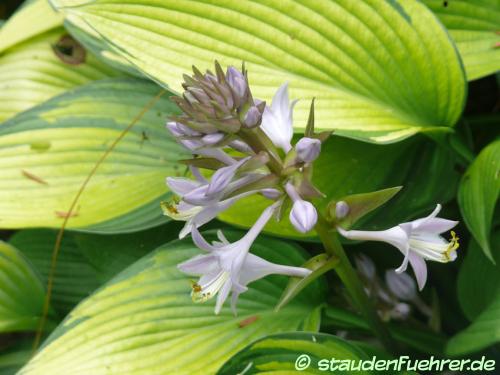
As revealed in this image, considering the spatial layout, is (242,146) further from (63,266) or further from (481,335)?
(63,266)

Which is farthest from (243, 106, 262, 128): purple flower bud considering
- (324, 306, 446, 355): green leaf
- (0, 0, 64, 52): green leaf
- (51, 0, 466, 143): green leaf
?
(0, 0, 64, 52): green leaf

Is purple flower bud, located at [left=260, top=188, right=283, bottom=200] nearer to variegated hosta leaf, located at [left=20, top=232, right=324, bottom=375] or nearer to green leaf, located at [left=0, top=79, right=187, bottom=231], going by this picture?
variegated hosta leaf, located at [left=20, top=232, right=324, bottom=375]

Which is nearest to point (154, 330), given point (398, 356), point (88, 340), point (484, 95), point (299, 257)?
point (88, 340)

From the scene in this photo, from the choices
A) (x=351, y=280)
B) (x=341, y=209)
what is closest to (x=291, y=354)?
(x=351, y=280)

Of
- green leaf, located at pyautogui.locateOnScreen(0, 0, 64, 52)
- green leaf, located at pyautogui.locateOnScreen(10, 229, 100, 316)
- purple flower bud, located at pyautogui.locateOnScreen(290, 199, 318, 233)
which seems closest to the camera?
purple flower bud, located at pyautogui.locateOnScreen(290, 199, 318, 233)

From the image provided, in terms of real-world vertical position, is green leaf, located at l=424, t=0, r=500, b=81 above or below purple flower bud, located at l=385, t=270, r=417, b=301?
above

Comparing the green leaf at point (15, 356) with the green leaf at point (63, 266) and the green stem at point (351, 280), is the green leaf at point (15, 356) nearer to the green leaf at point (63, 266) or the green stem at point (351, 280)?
the green leaf at point (63, 266)

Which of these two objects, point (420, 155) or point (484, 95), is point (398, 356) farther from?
point (484, 95)
